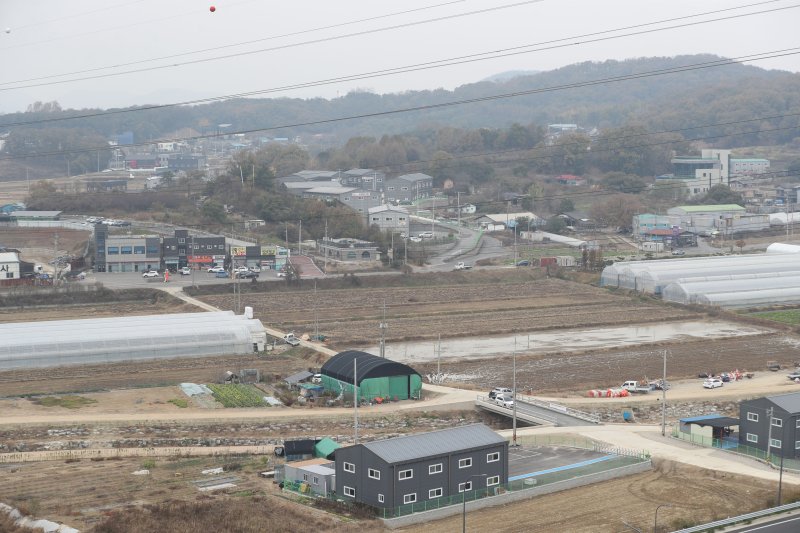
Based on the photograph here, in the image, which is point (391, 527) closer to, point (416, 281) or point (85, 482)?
point (85, 482)

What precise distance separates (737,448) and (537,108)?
11158 cm

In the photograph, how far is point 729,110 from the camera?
8169 centimetres

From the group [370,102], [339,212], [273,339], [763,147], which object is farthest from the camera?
[370,102]

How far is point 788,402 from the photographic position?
1550 cm

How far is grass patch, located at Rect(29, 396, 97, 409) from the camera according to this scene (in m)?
18.0

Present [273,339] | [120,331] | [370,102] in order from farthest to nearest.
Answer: [370,102], [273,339], [120,331]

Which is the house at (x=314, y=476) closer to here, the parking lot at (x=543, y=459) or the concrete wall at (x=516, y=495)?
the concrete wall at (x=516, y=495)

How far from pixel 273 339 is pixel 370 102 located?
113 meters

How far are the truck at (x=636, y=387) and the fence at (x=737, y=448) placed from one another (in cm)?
325

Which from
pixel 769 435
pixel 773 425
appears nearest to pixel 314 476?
pixel 769 435

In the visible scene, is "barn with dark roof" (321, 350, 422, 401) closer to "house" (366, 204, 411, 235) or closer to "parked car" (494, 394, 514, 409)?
"parked car" (494, 394, 514, 409)

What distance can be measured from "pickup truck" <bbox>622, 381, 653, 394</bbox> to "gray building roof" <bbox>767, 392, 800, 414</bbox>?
4.10 metres

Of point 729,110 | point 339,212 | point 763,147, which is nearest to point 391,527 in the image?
point 339,212

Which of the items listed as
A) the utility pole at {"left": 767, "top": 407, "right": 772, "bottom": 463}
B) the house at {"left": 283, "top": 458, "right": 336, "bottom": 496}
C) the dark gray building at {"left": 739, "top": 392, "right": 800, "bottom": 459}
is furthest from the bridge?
the house at {"left": 283, "top": 458, "right": 336, "bottom": 496}
